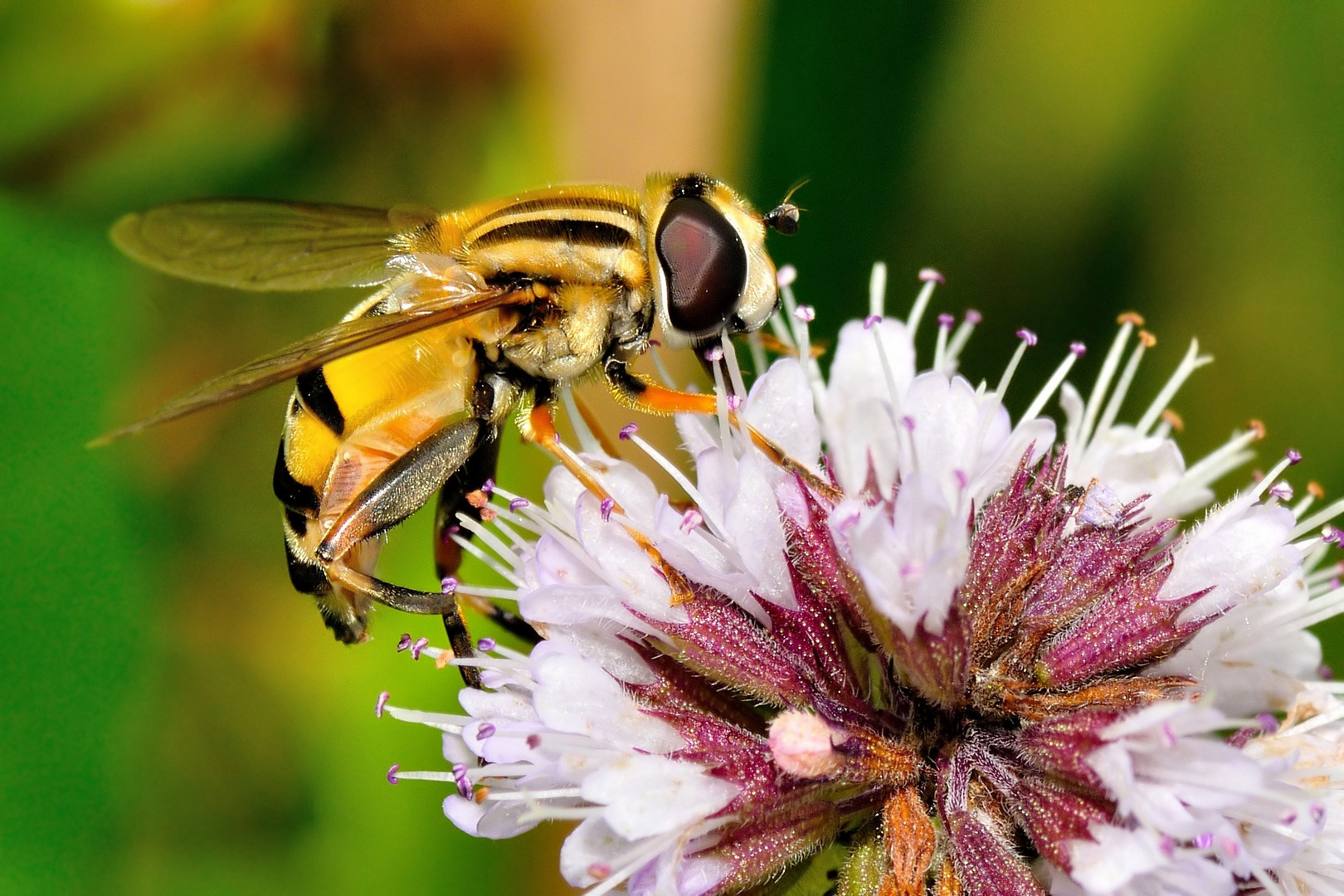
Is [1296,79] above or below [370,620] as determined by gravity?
above

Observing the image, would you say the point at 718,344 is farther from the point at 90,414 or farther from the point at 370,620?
the point at 90,414

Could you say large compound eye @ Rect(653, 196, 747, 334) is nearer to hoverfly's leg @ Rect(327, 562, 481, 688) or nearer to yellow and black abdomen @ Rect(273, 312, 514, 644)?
yellow and black abdomen @ Rect(273, 312, 514, 644)

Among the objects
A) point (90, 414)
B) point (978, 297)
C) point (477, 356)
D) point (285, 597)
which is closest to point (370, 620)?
point (477, 356)

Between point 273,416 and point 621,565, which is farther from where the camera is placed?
point 273,416

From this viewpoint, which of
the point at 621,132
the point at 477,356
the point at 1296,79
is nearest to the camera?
the point at 477,356

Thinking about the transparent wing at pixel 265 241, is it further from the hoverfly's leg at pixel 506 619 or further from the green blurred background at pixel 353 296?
the green blurred background at pixel 353 296

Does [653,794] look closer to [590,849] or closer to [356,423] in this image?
[590,849]

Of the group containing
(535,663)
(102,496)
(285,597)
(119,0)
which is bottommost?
(285,597)
